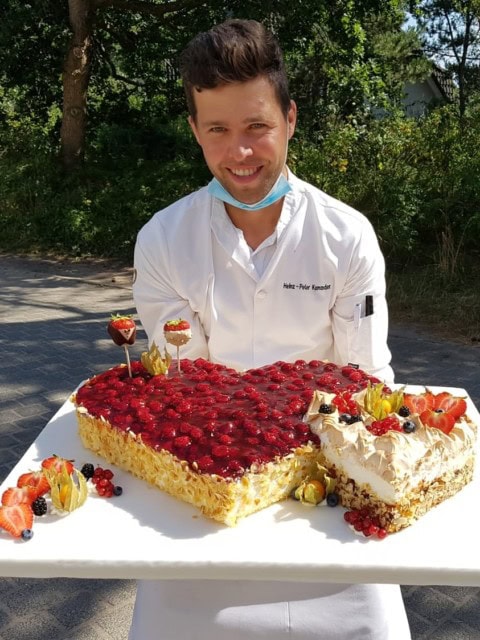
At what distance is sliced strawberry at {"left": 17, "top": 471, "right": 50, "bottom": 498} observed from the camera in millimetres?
1831

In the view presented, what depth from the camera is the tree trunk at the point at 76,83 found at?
1280 cm

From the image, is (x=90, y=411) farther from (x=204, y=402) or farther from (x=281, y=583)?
(x=281, y=583)

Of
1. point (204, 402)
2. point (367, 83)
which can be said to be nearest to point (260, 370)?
point (204, 402)

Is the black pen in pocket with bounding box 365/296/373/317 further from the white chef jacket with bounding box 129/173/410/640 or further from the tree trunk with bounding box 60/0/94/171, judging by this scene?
the tree trunk with bounding box 60/0/94/171

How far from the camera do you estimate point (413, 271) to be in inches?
387

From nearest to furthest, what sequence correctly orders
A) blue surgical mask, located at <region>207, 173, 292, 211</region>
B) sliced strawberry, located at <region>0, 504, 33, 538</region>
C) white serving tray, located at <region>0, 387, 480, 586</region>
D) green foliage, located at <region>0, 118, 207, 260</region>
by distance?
white serving tray, located at <region>0, 387, 480, 586</region>, sliced strawberry, located at <region>0, 504, 33, 538</region>, blue surgical mask, located at <region>207, 173, 292, 211</region>, green foliage, located at <region>0, 118, 207, 260</region>

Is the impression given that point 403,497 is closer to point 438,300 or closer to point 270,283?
point 270,283

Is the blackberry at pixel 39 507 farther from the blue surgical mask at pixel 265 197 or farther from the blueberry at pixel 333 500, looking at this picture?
the blue surgical mask at pixel 265 197

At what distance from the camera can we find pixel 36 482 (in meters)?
1.84

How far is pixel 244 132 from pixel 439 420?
3.64 ft

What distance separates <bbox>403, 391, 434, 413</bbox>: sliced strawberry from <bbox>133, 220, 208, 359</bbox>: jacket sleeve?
91cm

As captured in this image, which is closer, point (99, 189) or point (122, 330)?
point (122, 330)

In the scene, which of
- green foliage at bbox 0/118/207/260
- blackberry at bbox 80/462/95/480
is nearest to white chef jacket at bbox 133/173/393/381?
blackberry at bbox 80/462/95/480

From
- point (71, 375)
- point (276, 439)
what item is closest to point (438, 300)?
point (71, 375)
